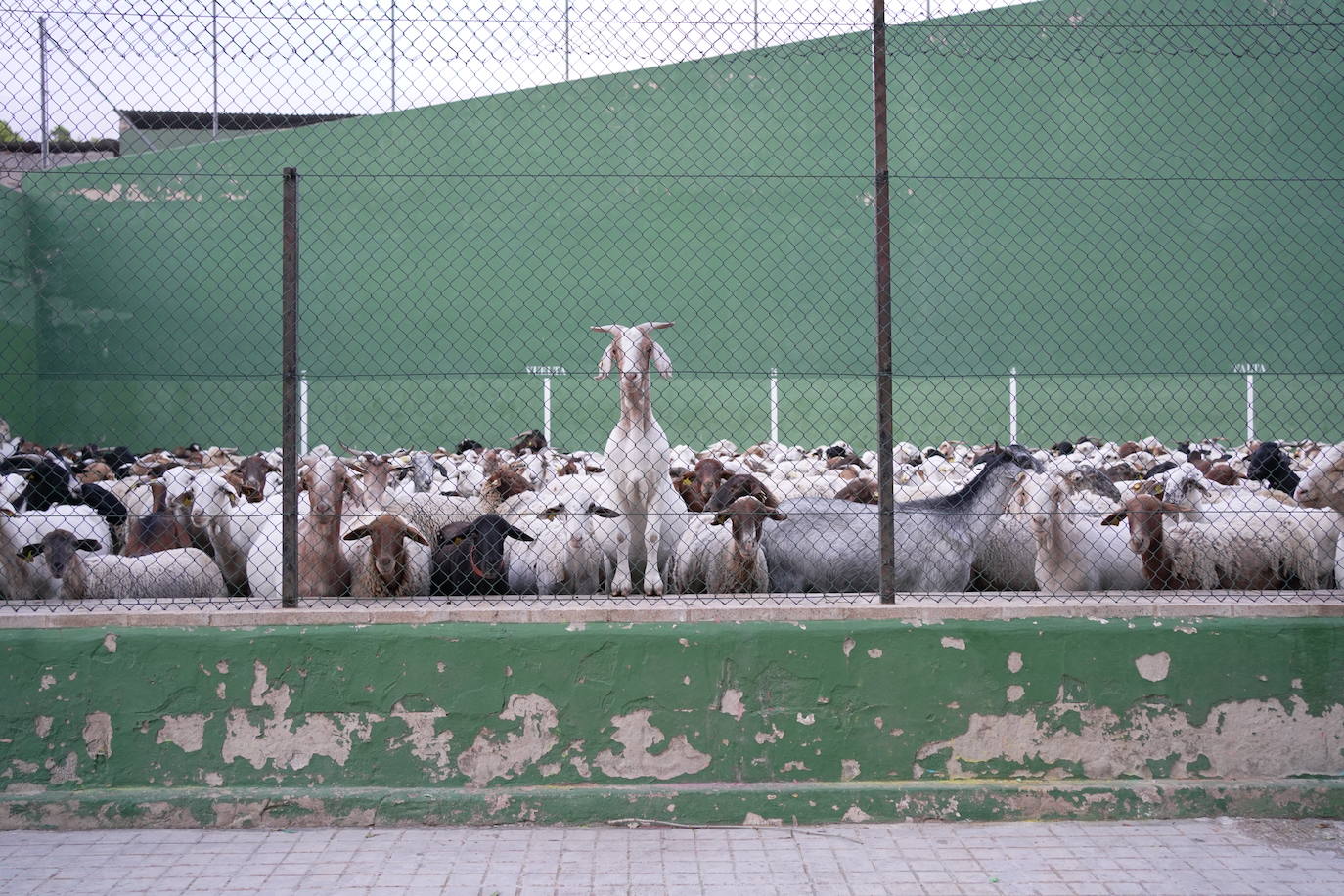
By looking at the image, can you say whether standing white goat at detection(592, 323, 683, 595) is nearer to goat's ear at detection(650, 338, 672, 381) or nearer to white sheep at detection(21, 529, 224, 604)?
goat's ear at detection(650, 338, 672, 381)

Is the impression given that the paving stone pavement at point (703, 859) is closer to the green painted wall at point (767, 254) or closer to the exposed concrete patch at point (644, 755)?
the exposed concrete patch at point (644, 755)

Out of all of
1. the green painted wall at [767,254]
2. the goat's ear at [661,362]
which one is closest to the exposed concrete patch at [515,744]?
the goat's ear at [661,362]

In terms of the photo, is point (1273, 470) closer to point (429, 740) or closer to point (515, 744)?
point (515, 744)

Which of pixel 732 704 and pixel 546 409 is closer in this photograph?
pixel 732 704

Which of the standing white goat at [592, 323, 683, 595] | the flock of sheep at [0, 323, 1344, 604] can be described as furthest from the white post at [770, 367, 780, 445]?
the standing white goat at [592, 323, 683, 595]

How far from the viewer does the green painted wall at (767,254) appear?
1803cm

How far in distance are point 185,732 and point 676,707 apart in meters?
2.16

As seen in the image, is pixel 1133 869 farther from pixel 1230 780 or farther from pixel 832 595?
pixel 832 595

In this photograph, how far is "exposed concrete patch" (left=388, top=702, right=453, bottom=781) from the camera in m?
5.32

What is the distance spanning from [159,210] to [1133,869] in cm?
1839

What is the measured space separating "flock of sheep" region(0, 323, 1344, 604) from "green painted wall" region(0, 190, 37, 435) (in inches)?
456

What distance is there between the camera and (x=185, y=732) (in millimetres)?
5277

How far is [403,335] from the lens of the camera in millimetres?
18109

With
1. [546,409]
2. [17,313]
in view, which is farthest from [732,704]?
[17,313]
